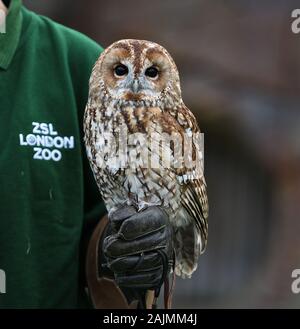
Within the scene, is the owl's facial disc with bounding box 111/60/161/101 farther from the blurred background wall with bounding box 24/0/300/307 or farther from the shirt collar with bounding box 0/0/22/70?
the blurred background wall with bounding box 24/0/300/307

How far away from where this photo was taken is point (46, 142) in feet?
4.80

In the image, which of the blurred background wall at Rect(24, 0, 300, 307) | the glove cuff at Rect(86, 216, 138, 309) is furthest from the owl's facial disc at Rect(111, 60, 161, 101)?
the blurred background wall at Rect(24, 0, 300, 307)

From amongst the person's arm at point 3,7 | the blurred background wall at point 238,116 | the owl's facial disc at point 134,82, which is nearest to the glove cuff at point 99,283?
the owl's facial disc at point 134,82

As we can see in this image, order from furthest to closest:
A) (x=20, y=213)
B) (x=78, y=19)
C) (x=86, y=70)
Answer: (x=78, y=19) → (x=86, y=70) → (x=20, y=213)

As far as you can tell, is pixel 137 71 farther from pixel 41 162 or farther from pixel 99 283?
pixel 99 283

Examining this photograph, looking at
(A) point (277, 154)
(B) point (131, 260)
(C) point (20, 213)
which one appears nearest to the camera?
(B) point (131, 260)

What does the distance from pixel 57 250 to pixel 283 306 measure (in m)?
1.98

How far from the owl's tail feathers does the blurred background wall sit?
1.59 m

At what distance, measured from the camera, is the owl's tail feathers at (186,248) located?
1.43 metres

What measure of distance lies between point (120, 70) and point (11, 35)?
35 centimetres

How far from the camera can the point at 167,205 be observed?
1.37m

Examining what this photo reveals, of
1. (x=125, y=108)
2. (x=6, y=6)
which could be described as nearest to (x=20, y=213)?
(x=125, y=108)

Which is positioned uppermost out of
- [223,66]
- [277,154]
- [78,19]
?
[78,19]
